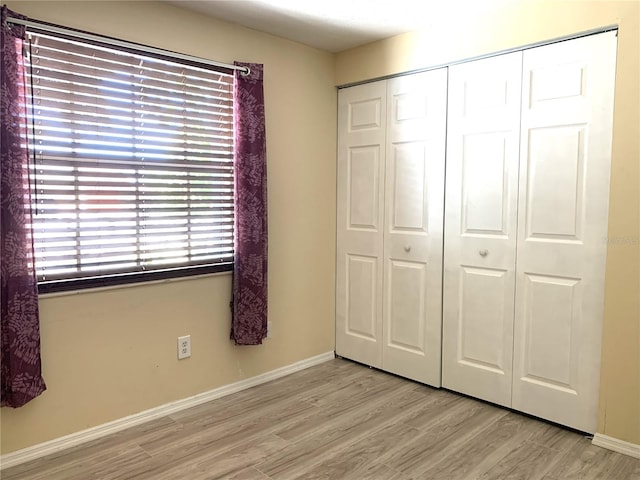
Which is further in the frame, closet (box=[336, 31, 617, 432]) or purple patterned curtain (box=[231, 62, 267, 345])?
purple patterned curtain (box=[231, 62, 267, 345])

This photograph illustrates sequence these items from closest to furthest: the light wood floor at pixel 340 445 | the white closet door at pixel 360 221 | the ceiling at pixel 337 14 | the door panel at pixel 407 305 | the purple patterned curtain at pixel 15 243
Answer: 1. the purple patterned curtain at pixel 15 243
2. the light wood floor at pixel 340 445
3. the ceiling at pixel 337 14
4. the door panel at pixel 407 305
5. the white closet door at pixel 360 221

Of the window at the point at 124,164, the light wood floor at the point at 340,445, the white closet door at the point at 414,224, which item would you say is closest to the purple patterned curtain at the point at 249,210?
the window at the point at 124,164

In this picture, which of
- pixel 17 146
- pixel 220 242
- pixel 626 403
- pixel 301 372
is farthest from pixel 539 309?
pixel 17 146

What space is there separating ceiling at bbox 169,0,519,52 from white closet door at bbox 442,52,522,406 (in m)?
0.32

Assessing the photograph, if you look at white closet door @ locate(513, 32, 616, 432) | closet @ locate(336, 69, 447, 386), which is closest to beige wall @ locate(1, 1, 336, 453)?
closet @ locate(336, 69, 447, 386)

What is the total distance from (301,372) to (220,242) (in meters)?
1.08

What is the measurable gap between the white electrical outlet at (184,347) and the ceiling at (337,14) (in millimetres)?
1774

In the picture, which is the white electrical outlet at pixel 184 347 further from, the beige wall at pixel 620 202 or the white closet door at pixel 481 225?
the beige wall at pixel 620 202

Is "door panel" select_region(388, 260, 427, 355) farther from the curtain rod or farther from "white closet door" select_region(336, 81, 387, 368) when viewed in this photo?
the curtain rod

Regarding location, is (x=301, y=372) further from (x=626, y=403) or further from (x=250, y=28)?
(x=250, y=28)

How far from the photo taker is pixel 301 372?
3.29 metres

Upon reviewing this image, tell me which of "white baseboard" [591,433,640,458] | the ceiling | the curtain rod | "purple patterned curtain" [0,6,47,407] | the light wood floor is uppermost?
the ceiling

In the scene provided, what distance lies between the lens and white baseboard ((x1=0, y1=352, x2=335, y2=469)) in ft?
7.14

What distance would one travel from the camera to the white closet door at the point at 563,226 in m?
2.30
